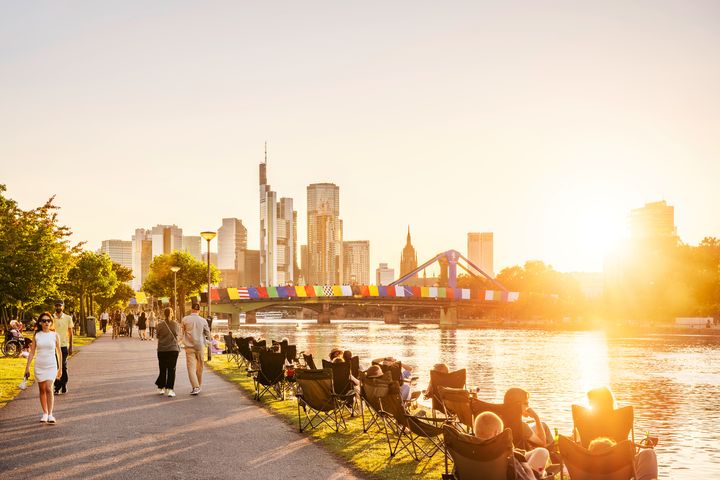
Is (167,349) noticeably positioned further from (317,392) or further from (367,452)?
(367,452)

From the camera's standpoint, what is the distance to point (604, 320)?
375ft

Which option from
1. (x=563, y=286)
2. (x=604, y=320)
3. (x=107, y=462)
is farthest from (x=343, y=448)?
(x=563, y=286)

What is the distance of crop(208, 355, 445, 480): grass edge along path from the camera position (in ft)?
31.8

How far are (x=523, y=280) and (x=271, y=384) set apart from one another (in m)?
132

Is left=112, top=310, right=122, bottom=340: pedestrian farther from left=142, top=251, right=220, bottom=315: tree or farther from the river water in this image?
left=142, top=251, right=220, bottom=315: tree

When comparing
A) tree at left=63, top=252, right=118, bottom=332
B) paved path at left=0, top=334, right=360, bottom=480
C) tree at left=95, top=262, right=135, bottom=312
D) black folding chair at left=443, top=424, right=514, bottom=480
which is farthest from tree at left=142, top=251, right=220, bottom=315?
black folding chair at left=443, top=424, right=514, bottom=480

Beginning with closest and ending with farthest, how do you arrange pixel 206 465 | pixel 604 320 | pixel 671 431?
1. pixel 206 465
2. pixel 671 431
3. pixel 604 320

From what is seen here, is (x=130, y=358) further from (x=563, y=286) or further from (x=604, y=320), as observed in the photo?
(x=563, y=286)

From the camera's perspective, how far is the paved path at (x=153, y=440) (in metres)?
9.45

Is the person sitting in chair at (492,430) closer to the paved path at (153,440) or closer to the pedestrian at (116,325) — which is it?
the paved path at (153,440)

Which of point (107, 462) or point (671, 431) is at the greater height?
point (107, 462)

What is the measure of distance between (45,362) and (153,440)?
8.44 ft

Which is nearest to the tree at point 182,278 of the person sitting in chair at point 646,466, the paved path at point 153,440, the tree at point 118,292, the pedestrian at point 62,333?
the tree at point 118,292

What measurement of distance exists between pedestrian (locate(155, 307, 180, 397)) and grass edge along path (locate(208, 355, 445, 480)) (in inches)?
118
